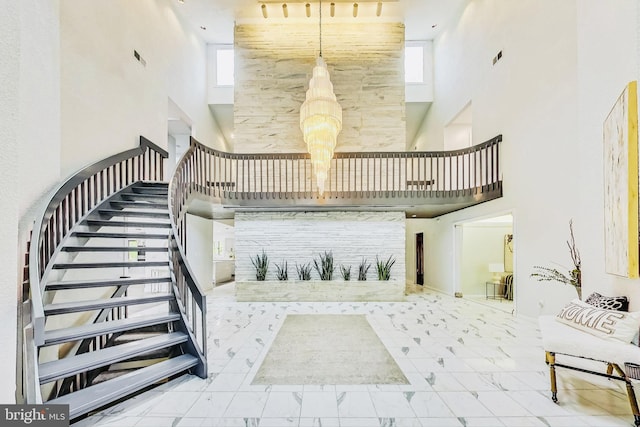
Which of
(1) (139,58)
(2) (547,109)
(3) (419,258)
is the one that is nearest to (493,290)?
(3) (419,258)

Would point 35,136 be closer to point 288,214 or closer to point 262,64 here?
point 288,214

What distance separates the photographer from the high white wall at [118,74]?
4.43 metres

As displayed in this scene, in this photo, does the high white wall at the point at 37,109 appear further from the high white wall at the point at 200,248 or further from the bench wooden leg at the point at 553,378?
the high white wall at the point at 200,248

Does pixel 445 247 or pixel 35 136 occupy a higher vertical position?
pixel 35 136

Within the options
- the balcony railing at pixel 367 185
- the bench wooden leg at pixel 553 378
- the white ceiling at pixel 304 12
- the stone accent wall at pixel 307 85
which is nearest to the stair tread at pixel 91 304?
the balcony railing at pixel 367 185

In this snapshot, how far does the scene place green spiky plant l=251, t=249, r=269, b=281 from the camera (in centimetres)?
791

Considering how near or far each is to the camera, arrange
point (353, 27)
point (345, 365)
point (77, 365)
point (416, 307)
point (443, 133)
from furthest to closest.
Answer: point (443, 133)
point (353, 27)
point (416, 307)
point (345, 365)
point (77, 365)

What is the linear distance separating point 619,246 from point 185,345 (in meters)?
4.46

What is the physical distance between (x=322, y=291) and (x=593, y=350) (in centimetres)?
570

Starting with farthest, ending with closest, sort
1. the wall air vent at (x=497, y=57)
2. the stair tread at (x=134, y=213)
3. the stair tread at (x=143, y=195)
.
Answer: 1. the wall air vent at (x=497, y=57)
2. the stair tread at (x=143, y=195)
3. the stair tread at (x=134, y=213)

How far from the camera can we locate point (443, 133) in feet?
32.7

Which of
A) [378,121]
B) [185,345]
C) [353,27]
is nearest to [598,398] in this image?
[185,345]

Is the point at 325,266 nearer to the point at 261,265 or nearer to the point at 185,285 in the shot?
the point at 261,265

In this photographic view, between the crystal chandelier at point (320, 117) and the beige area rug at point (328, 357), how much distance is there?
3111 mm
